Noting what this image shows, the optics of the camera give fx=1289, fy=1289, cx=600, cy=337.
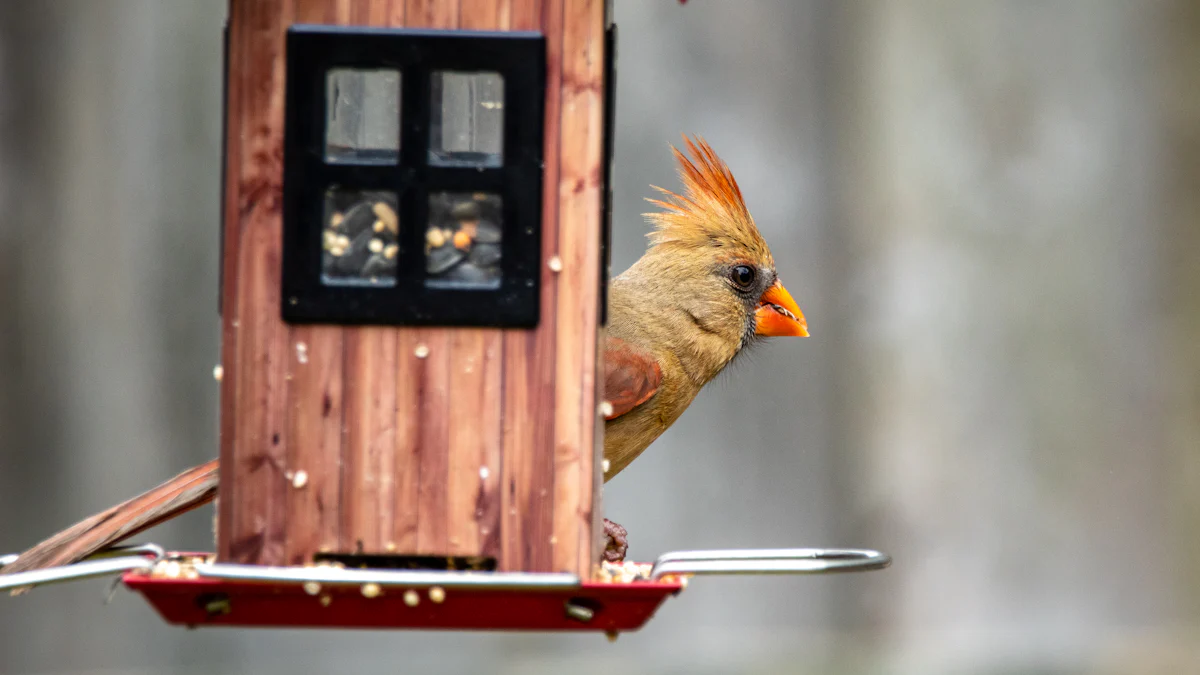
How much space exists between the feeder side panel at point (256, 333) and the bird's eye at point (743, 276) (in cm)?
162

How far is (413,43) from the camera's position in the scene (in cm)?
211

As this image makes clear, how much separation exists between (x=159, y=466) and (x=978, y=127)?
9.90 feet

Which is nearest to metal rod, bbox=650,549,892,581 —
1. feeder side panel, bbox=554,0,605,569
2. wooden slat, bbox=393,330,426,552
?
feeder side panel, bbox=554,0,605,569

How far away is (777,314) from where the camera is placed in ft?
11.8

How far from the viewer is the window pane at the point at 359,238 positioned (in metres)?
2.14

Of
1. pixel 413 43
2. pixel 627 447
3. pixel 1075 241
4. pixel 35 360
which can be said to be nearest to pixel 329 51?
pixel 413 43

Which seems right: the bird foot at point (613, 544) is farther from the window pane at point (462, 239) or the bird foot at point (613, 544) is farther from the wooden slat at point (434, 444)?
the window pane at point (462, 239)

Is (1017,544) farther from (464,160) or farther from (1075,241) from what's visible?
(464,160)

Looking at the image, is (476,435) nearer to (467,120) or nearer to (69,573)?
(467,120)

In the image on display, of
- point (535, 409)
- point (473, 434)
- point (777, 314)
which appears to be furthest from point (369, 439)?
point (777, 314)

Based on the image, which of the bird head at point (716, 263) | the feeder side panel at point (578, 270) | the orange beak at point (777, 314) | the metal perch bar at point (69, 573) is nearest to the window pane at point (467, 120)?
the feeder side panel at point (578, 270)

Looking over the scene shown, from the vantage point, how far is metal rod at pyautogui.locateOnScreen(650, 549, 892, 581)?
2.11 m

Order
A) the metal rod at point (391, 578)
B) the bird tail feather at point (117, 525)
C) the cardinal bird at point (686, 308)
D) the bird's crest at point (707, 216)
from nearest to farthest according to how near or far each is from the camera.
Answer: the metal rod at point (391, 578) < the bird tail feather at point (117, 525) < the cardinal bird at point (686, 308) < the bird's crest at point (707, 216)

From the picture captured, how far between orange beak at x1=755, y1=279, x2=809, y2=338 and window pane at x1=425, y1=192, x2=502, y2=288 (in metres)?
1.55
